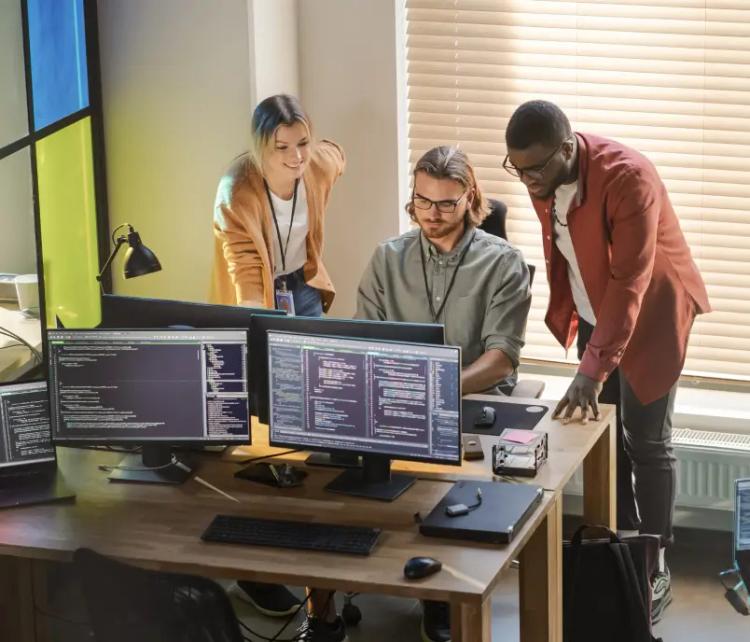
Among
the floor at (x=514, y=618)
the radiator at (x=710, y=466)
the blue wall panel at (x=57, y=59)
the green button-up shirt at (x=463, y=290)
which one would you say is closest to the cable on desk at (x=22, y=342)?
the blue wall panel at (x=57, y=59)

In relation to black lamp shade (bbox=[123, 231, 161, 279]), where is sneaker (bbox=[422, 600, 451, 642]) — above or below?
below

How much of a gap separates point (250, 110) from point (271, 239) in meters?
0.62

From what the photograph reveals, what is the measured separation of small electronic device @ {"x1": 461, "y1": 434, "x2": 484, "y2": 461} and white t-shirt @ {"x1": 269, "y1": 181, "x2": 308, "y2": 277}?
1.25m

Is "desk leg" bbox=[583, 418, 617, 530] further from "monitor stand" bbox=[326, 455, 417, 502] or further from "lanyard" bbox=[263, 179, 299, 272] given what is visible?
"lanyard" bbox=[263, 179, 299, 272]

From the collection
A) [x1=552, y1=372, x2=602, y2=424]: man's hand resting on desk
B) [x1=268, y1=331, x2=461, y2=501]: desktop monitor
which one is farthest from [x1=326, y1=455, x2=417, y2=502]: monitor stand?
[x1=552, y1=372, x2=602, y2=424]: man's hand resting on desk

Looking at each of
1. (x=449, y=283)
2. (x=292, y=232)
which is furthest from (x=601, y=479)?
(x=292, y=232)

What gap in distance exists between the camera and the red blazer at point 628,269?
376cm

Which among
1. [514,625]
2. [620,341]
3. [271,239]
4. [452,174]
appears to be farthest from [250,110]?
[514,625]

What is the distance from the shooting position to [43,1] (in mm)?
4492

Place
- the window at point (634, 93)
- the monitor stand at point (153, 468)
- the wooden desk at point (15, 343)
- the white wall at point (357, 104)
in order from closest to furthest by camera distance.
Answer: the monitor stand at point (153, 468) → the wooden desk at point (15, 343) → the window at point (634, 93) → the white wall at point (357, 104)

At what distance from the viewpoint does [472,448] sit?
11.6ft

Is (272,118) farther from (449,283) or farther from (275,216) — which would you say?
(449,283)

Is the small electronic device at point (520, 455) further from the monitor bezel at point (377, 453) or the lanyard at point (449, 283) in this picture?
the lanyard at point (449, 283)

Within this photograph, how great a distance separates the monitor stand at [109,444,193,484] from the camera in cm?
347
